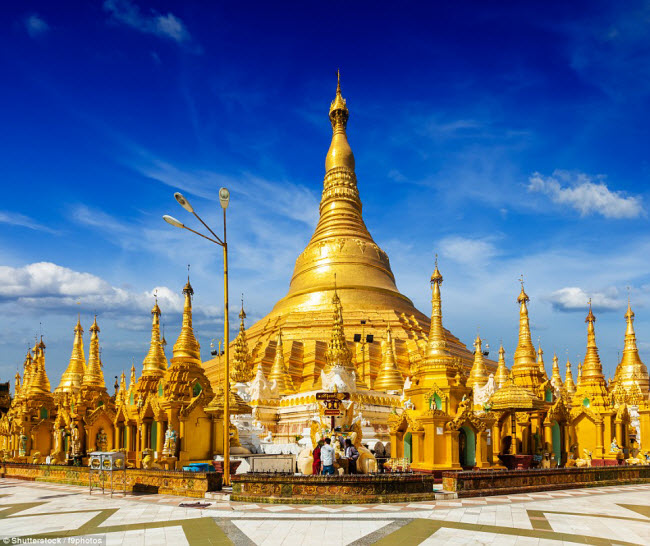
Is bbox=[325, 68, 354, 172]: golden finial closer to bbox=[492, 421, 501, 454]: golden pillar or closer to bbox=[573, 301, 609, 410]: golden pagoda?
bbox=[573, 301, 609, 410]: golden pagoda

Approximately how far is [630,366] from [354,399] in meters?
34.0

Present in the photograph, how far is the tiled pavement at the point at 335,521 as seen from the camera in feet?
34.9

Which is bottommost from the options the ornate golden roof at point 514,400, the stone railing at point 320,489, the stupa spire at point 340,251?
the stone railing at point 320,489

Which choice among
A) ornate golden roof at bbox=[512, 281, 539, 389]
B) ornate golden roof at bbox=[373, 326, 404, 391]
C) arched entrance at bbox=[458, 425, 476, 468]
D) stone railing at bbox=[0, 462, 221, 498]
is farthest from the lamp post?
ornate golden roof at bbox=[373, 326, 404, 391]

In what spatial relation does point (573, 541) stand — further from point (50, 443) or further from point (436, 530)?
point (50, 443)

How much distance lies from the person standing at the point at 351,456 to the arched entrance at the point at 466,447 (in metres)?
7.22

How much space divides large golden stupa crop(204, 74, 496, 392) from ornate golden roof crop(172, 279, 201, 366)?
15954 mm


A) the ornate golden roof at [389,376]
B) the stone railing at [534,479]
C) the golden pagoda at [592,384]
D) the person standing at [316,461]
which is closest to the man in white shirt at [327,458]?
the person standing at [316,461]

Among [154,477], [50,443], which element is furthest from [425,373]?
[50,443]

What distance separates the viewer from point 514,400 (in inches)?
1073

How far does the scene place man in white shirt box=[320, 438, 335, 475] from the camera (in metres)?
16.3

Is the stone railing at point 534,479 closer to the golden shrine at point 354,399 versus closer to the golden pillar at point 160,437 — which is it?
the golden shrine at point 354,399

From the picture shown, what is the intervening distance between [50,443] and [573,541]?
35016 millimetres

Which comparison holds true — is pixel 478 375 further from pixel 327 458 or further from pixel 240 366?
pixel 327 458
